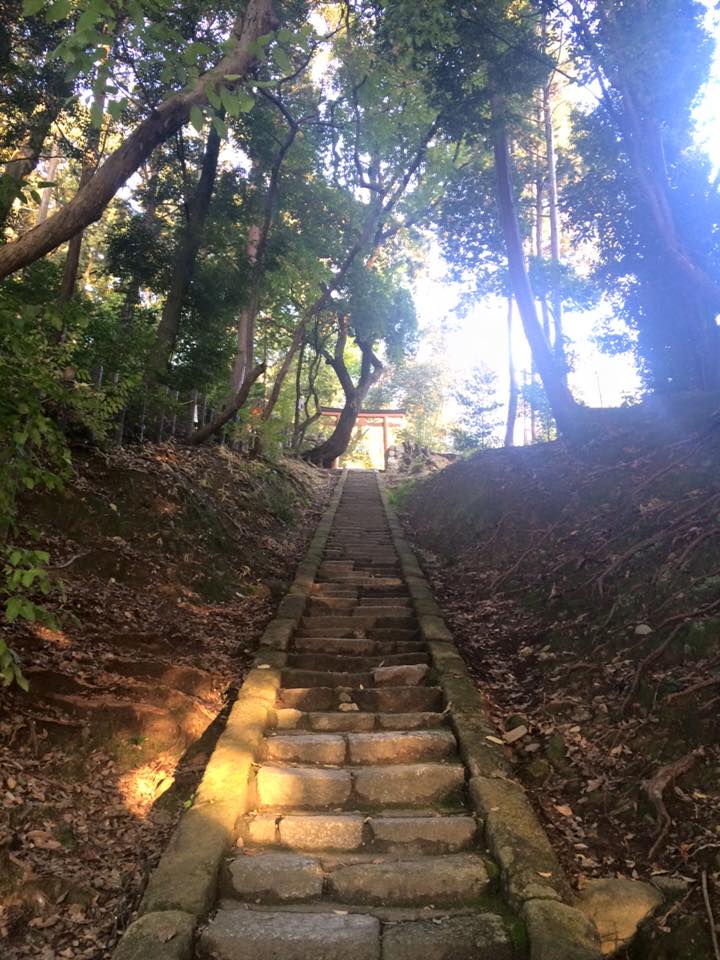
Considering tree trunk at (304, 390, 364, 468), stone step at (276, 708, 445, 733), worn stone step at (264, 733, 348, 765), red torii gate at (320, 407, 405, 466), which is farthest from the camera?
red torii gate at (320, 407, 405, 466)

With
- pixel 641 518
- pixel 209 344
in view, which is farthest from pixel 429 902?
pixel 209 344

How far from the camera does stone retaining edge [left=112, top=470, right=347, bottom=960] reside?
107 inches

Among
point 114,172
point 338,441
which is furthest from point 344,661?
point 338,441

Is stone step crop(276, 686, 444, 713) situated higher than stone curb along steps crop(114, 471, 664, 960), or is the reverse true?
stone step crop(276, 686, 444, 713)

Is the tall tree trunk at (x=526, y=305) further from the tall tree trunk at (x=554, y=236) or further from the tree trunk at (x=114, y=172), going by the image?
the tree trunk at (x=114, y=172)

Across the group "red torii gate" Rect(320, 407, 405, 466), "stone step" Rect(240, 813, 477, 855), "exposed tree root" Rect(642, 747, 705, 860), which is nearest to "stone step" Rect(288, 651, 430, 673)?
"stone step" Rect(240, 813, 477, 855)

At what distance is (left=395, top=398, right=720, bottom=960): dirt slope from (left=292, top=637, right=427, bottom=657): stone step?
2.09 feet

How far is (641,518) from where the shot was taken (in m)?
6.30

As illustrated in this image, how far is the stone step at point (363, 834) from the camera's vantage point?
3.64 meters

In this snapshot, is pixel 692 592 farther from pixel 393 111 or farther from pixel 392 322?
pixel 392 322

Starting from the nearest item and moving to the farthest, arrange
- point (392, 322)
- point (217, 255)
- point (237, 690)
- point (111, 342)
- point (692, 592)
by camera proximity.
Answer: point (692, 592) → point (237, 690) → point (111, 342) → point (217, 255) → point (392, 322)

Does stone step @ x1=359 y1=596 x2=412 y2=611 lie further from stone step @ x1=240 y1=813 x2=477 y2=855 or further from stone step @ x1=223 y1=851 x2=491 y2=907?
stone step @ x1=223 y1=851 x2=491 y2=907

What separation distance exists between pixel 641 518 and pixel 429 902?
14.3 ft

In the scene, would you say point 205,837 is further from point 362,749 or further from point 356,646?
point 356,646
